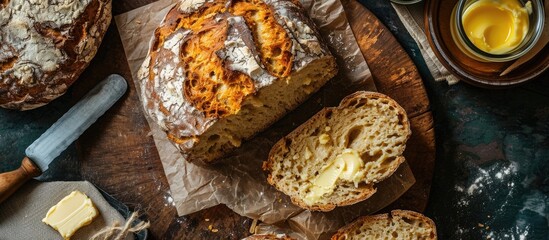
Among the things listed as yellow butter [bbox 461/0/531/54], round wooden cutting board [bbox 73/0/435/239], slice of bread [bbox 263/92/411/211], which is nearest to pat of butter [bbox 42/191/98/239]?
round wooden cutting board [bbox 73/0/435/239]

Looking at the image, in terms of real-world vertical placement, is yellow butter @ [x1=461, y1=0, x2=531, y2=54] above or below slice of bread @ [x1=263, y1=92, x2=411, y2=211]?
above

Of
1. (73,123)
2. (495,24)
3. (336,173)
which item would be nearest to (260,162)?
(336,173)

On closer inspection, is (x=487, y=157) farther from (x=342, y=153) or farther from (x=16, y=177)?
(x=16, y=177)

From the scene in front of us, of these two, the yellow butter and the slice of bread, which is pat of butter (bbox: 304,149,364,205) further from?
the yellow butter

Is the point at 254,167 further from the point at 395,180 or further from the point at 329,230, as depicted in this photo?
the point at 395,180

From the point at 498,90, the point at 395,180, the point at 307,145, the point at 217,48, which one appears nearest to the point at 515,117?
the point at 498,90

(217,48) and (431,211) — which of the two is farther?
(431,211)
